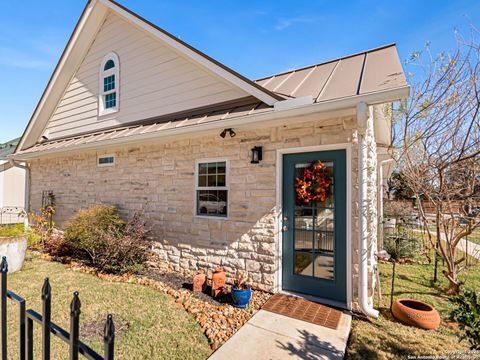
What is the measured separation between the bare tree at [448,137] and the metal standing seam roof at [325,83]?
3.56 ft

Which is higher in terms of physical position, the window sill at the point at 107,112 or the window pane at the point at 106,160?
the window sill at the point at 107,112

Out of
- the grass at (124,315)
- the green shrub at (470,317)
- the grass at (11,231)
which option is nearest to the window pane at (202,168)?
the grass at (124,315)

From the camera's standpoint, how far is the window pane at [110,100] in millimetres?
7887

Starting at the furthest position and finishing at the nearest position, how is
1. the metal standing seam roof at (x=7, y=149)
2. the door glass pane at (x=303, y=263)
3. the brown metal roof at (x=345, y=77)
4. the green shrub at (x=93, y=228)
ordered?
1. the metal standing seam roof at (x=7, y=149)
2. the green shrub at (x=93, y=228)
3. the door glass pane at (x=303, y=263)
4. the brown metal roof at (x=345, y=77)

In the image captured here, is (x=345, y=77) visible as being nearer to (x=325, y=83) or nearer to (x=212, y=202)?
(x=325, y=83)

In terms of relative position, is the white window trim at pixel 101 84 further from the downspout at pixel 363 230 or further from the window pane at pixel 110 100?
the downspout at pixel 363 230

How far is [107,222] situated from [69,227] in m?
1.31

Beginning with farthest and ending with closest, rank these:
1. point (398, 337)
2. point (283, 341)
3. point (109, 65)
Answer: point (109, 65)
point (398, 337)
point (283, 341)

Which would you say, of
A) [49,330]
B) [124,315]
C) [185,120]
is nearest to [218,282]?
[124,315]

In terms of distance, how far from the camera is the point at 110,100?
802 centimetres

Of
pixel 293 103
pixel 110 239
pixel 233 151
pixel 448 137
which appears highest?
pixel 293 103

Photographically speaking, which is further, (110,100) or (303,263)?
(110,100)

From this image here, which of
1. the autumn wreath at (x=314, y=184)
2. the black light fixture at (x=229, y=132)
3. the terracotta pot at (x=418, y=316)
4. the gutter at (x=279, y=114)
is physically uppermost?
the gutter at (x=279, y=114)

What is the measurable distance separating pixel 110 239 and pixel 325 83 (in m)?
5.38
